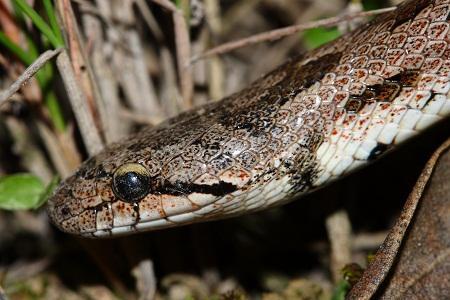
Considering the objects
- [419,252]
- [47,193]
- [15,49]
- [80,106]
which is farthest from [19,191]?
[419,252]

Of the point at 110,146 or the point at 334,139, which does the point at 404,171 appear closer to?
the point at 334,139

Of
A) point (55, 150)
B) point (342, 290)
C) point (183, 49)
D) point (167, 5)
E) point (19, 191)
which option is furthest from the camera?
point (55, 150)

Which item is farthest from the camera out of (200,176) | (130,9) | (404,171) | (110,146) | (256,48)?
(256,48)

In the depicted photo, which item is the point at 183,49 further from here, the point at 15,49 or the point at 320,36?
the point at 15,49

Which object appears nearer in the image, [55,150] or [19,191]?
[19,191]

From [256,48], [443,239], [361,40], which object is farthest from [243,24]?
[443,239]

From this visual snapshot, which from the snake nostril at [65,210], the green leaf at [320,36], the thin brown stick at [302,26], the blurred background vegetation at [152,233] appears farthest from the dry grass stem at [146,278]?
the green leaf at [320,36]

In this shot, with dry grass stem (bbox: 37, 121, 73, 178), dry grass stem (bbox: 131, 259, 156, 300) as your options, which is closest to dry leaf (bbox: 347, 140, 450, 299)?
dry grass stem (bbox: 131, 259, 156, 300)
